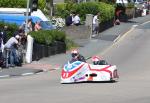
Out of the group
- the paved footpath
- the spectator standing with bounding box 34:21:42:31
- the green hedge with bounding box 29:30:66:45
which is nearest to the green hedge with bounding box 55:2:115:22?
the paved footpath

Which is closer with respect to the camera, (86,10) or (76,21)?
(76,21)

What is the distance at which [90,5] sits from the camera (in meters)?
56.1

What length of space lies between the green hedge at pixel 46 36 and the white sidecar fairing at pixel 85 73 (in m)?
11.2

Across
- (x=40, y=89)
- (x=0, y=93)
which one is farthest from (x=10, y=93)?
(x=40, y=89)

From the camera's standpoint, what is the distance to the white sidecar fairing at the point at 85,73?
24047mm

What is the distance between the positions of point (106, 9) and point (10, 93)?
38530mm

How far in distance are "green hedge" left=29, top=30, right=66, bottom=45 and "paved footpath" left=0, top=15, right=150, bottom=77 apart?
974 mm

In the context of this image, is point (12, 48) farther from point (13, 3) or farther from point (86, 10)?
point (86, 10)

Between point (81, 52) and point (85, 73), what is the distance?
16299 mm

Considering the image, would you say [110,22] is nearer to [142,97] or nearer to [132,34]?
[132,34]

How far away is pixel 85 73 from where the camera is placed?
953 inches

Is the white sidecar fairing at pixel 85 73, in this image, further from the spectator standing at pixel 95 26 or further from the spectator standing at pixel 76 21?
the spectator standing at pixel 95 26

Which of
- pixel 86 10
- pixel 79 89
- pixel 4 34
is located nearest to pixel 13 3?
pixel 86 10

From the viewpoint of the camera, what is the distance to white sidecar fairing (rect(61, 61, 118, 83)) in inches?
947
